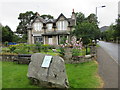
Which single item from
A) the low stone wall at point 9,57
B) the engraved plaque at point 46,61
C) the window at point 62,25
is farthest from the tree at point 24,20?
the engraved plaque at point 46,61

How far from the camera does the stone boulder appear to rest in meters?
5.05

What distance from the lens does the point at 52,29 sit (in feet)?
101

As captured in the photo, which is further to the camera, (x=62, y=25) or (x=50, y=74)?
(x=62, y=25)

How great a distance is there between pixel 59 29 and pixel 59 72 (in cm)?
2515

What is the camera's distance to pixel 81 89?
499 cm

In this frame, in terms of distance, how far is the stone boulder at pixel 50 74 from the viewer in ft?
16.6

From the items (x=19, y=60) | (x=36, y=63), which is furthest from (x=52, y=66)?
(x=19, y=60)

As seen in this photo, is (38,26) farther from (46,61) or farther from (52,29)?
(46,61)

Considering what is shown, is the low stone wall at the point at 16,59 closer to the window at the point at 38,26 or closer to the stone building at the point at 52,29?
the stone building at the point at 52,29

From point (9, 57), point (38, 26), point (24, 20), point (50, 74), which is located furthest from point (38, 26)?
point (24, 20)

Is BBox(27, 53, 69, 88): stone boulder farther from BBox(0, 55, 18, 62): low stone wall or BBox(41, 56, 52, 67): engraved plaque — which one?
BBox(0, 55, 18, 62): low stone wall

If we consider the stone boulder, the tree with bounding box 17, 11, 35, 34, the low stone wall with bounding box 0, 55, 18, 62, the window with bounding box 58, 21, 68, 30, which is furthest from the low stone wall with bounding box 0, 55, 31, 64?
the tree with bounding box 17, 11, 35, 34

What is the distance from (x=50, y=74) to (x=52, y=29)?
26.0 metres

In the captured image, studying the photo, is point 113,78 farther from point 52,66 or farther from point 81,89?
point 52,66
